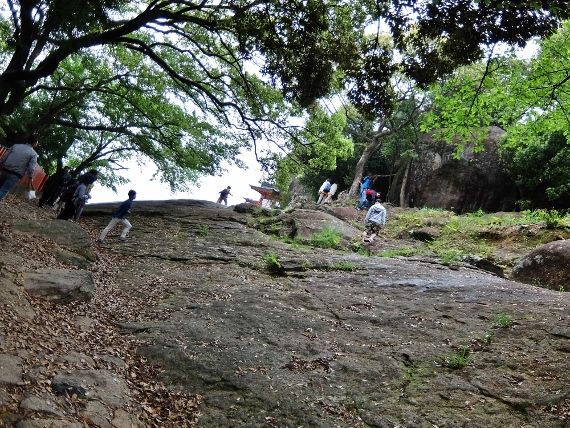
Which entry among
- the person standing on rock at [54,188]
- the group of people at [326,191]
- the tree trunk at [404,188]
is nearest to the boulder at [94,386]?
the person standing on rock at [54,188]

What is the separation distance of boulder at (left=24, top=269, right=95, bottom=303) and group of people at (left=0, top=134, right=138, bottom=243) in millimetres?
2103

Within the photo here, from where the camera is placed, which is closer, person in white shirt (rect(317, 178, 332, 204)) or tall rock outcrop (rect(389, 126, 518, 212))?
person in white shirt (rect(317, 178, 332, 204))

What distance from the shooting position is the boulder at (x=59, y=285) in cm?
679

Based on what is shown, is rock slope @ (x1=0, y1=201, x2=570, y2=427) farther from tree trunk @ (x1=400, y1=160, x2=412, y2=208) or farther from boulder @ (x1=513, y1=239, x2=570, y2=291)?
tree trunk @ (x1=400, y1=160, x2=412, y2=208)

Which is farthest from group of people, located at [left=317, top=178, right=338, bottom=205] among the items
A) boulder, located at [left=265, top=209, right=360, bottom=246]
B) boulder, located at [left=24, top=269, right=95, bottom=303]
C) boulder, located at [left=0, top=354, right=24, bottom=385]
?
boulder, located at [left=0, top=354, right=24, bottom=385]

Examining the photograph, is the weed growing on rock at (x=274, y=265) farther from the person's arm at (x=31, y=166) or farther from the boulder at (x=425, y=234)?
the boulder at (x=425, y=234)

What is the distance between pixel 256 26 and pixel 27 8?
478cm

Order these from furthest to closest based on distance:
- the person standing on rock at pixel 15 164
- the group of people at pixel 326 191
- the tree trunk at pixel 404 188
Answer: the tree trunk at pixel 404 188 → the group of people at pixel 326 191 → the person standing on rock at pixel 15 164

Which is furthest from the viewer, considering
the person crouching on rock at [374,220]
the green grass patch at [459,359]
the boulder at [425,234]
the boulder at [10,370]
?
the boulder at [425,234]

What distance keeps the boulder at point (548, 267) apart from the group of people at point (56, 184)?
11397 mm

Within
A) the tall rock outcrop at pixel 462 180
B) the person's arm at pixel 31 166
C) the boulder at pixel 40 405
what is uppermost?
the tall rock outcrop at pixel 462 180

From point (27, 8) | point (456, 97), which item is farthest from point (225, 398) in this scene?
point (456, 97)

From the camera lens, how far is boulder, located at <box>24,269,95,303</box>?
6.79 meters

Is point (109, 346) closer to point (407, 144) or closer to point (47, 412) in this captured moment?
point (47, 412)
